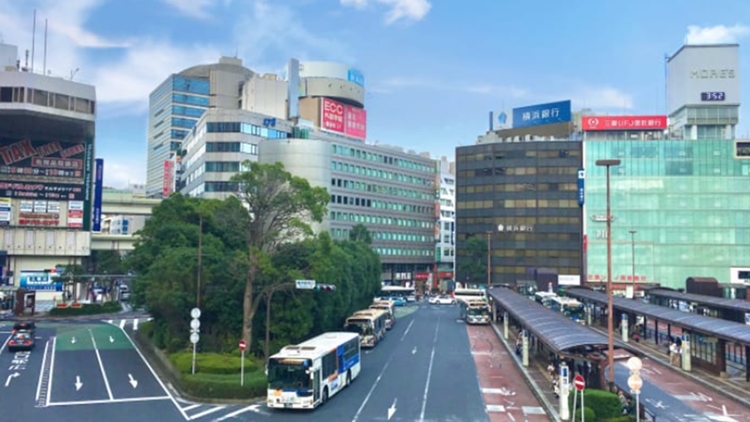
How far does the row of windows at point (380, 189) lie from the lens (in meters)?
112

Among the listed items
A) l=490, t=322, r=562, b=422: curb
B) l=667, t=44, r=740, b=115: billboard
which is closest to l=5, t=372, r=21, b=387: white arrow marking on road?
l=490, t=322, r=562, b=422: curb

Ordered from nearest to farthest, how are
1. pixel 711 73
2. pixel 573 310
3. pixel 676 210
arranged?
pixel 573 310 < pixel 711 73 < pixel 676 210

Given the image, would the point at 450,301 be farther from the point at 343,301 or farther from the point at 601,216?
the point at 343,301

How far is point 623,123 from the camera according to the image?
111125 millimetres

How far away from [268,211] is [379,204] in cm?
7842

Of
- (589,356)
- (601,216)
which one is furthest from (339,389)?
(601,216)

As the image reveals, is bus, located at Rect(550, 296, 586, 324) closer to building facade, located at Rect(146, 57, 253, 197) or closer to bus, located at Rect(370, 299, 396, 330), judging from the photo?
bus, located at Rect(370, 299, 396, 330)

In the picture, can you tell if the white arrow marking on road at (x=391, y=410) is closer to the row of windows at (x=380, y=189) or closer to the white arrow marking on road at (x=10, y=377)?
the white arrow marking on road at (x=10, y=377)

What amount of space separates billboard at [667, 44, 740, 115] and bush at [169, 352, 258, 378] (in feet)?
311

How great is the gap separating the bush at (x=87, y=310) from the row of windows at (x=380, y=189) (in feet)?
139

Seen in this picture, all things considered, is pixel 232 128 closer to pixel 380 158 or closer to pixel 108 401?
pixel 380 158

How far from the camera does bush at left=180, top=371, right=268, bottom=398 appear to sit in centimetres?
3150

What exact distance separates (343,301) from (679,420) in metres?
28.1

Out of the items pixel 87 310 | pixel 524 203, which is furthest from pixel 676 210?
pixel 87 310
